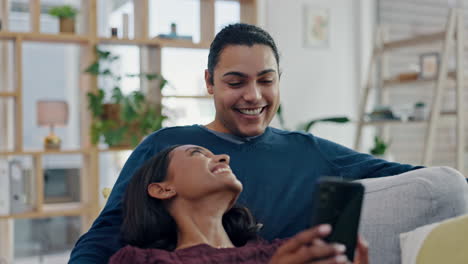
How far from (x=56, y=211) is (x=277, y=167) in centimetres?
221

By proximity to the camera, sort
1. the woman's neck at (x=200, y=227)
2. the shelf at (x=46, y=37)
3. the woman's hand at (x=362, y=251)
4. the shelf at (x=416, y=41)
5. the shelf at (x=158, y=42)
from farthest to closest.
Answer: the shelf at (x=416, y=41) < the shelf at (x=158, y=42) < the shelf at (x=46, y=37) < the woman's neck at (x=200, y=227) < the woman's hand at (x=362, y=251)

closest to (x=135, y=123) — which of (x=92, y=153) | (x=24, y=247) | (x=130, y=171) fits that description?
(x=92, y=153)

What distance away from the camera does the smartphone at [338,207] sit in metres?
0.88

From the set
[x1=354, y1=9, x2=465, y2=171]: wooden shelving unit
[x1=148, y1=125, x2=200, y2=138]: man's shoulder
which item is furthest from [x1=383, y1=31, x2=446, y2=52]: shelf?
[x1=148, y1=125, x2=200, y2=138]: man's shoulder

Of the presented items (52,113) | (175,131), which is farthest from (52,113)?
(175,131)

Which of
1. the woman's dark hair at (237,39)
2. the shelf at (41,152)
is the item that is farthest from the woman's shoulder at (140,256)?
the shelf at (41,152)

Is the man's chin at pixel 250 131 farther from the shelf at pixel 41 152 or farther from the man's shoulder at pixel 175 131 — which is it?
the shelf at pixel 41 152

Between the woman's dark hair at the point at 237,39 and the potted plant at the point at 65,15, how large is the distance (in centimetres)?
217

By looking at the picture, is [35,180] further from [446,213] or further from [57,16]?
[446,213]

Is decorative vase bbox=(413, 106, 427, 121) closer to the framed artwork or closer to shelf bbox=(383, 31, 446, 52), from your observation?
shelf bbox=(383, 31, 446, 52)

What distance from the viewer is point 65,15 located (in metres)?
3.74

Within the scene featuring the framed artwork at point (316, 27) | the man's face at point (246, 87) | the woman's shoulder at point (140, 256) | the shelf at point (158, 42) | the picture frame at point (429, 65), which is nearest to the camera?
the woman's shoulder at point (140, 256)

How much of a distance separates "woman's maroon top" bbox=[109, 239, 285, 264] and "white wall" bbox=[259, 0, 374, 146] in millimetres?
3397

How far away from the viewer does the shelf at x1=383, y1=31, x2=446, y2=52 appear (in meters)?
4.14
